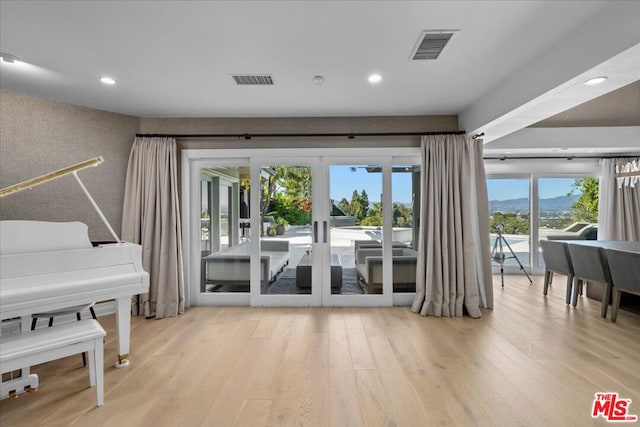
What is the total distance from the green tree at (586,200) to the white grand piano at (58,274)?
7.69 meters

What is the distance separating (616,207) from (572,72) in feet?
17.3

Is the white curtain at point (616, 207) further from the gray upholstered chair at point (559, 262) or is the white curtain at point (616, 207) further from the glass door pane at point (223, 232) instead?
the glass door pane at point (223, 232)

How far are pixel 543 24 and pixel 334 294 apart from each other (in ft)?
11.4

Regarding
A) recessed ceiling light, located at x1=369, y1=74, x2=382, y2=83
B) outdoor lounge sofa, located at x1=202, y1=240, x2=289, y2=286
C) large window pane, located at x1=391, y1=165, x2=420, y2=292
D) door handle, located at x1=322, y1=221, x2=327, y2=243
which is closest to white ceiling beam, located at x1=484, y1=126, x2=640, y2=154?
large window pane, located at x1=391, y1=165, x2=420, y2=292

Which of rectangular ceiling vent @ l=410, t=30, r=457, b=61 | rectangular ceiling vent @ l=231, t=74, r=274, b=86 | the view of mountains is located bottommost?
the view of mountains

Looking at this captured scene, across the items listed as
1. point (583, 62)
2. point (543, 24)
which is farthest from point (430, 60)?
point (583, 62)

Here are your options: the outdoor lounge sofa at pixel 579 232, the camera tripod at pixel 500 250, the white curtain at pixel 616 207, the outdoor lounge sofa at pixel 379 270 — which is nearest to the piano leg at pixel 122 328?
the outdoor lounge sofa at pixel 379 270

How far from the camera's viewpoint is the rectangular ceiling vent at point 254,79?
296 centimetres

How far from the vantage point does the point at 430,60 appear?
8.75 feet

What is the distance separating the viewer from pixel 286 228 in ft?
14.0

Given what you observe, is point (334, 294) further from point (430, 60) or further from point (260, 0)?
point (260, 0)

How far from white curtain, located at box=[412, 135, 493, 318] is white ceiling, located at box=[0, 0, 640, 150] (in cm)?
57

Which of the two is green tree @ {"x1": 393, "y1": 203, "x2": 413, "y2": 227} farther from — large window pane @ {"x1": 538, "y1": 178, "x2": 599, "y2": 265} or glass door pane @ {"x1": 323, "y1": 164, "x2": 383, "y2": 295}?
large window pane @ {"x1": 538, "y1": 178, "x2": 599, "y2": 265}

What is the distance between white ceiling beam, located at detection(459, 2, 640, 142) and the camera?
6.28ft
